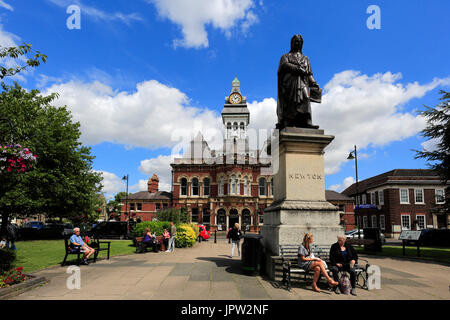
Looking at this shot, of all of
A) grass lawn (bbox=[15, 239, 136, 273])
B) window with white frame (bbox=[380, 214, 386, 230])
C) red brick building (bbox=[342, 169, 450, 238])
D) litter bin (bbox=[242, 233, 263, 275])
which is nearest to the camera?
litter bin (bbox=[242, 233, 263, 275])

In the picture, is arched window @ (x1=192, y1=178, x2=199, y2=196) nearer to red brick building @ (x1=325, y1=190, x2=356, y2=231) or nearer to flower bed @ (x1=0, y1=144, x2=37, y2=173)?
red brick building @ (x1=325, y1=190, x2=356, y2=231)

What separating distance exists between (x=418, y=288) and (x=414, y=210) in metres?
39.2

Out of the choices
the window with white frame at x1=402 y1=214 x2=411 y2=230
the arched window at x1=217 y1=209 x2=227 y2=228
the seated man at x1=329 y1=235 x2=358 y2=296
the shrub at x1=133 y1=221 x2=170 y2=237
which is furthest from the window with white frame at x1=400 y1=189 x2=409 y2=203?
the seated man at x1=329 y1=235 x2=358 y2=296

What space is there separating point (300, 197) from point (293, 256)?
4.85 feet

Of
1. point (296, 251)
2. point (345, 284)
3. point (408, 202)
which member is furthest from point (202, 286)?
point (408, 202)

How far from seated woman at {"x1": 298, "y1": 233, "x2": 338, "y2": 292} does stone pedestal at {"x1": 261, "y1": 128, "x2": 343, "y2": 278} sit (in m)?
0.47

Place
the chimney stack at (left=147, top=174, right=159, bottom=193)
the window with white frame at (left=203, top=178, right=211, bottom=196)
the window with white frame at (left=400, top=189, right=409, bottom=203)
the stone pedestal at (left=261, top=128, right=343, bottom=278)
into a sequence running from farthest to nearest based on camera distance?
the chimney stack at (left=147, top=174, right=159, bottom=193)
the window with white frame at (left=203, top=178, right=211, bottom=196)
the window with white frame at (left=400, top=189, right=409, bottom=203)
the stone pedestal at (left=261, top=128, right=343, bottom=278)

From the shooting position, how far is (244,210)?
137ft

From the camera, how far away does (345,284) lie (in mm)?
5516

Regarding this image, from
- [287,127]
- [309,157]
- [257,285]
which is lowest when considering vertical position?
[257,285]

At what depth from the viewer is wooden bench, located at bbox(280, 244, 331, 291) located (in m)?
5.94

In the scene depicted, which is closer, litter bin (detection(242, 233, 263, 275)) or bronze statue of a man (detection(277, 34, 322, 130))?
litter bin (detection(242, 233, 263, 275))
